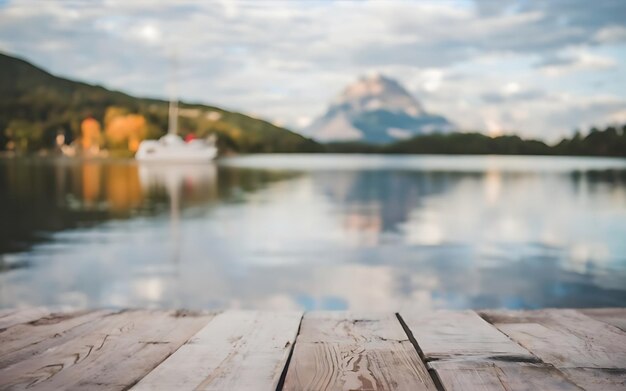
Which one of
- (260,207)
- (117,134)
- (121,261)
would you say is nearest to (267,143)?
(117,134)

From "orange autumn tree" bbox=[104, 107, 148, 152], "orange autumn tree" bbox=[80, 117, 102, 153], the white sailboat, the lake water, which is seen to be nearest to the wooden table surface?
the lake water

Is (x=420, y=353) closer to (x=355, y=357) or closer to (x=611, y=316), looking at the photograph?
(x=355, y=357)

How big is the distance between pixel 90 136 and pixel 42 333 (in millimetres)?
124676

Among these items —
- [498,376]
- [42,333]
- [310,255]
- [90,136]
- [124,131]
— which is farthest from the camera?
[124,131]

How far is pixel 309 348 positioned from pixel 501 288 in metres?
6.91

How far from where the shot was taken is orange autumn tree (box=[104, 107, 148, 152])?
121 meters

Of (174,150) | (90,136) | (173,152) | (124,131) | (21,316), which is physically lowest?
(173,152)

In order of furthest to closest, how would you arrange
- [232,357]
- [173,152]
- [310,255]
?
[173,152] → [310,255] → [232,357]

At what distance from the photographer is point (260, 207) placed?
2125 cm

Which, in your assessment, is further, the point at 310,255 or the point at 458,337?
the point at 310,255

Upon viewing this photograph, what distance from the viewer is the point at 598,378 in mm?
1776

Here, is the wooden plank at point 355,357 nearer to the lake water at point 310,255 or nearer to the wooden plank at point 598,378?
the wooden plank at point 598,378

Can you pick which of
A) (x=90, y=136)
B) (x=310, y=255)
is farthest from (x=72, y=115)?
(x=310, y=255)

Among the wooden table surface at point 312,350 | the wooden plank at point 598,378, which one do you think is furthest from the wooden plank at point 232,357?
the wooden plank at point 598,378
